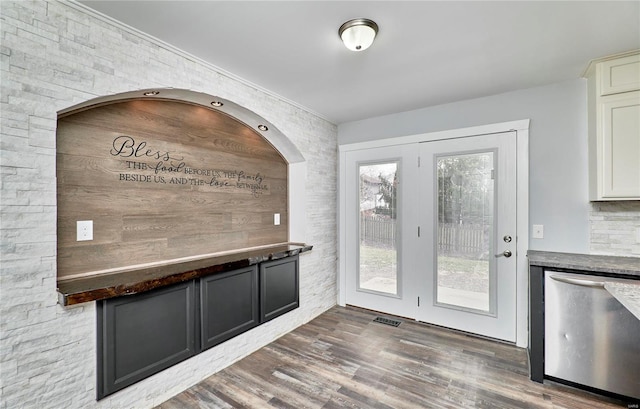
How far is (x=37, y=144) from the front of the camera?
1572 millimetres

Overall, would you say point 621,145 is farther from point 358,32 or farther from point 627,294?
point 358,32

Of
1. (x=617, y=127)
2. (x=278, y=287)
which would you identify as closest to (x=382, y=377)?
(x=278, y=287)

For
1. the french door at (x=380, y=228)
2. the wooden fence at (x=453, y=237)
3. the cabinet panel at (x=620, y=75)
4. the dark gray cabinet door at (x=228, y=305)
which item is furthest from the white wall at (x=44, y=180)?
the cabinet panel at (x=620, y=75)

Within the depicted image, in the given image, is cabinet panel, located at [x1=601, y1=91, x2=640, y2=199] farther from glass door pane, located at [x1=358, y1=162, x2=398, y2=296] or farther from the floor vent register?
the floor vent register

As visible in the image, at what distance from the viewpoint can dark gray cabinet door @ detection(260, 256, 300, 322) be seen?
9.79 ft

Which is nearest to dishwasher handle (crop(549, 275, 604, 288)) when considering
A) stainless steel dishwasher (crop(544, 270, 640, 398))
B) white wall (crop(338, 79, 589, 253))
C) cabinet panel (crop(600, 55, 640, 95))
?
stainless steel dishwasher (crop(544, 270, 640, 398))

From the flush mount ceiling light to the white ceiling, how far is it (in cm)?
5

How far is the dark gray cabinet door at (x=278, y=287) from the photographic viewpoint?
9.79ft

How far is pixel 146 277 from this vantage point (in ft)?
6.44

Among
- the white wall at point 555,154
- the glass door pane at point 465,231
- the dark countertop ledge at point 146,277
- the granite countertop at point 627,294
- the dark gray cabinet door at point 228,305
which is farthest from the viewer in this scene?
the glass door pane at point 465,231

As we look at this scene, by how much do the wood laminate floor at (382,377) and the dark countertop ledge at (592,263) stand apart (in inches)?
36.9

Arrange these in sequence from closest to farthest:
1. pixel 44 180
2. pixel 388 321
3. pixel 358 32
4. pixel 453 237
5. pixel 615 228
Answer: pixel 44 180 → pixel 358 32 → pixel 615 228 → pixel 453 237 → pixel 388 321

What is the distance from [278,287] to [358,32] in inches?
97.3

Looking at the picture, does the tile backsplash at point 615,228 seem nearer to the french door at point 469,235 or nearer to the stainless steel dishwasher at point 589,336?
the french door at point 469,235
